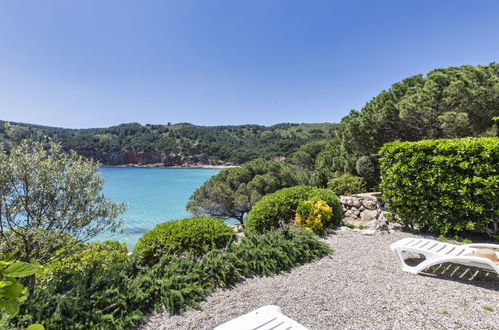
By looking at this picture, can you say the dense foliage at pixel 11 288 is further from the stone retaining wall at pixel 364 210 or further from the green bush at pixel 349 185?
the green bush at pixel 349 185

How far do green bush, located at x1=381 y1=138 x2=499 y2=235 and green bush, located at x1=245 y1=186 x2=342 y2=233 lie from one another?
1.73 metres

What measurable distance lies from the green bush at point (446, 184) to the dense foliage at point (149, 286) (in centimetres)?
354

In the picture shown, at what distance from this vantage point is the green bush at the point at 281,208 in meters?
7.30

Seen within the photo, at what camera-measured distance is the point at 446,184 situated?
233 inches

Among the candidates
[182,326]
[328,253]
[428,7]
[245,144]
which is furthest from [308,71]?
[245,144]

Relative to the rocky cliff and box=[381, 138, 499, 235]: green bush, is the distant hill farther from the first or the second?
box=[381, 138, 499, 235]: green bush

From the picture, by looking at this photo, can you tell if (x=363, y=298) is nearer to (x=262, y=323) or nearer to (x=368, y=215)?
(x=262, y=323)

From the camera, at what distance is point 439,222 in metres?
6.18

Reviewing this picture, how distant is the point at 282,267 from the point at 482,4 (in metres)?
11.6

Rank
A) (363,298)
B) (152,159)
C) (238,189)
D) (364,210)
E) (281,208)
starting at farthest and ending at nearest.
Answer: (152,159)
(238,189)
(364,210)
(281,208)
(363,298)

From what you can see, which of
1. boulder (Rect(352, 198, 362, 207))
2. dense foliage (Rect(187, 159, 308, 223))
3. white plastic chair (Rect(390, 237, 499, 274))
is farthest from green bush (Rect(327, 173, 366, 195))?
white plastic chair (Rect(390, 237, 499, 274))

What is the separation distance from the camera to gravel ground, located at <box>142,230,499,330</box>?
3.07 m

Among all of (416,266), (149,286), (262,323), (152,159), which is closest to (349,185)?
(416,266)

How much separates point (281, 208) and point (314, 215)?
3.48ft
